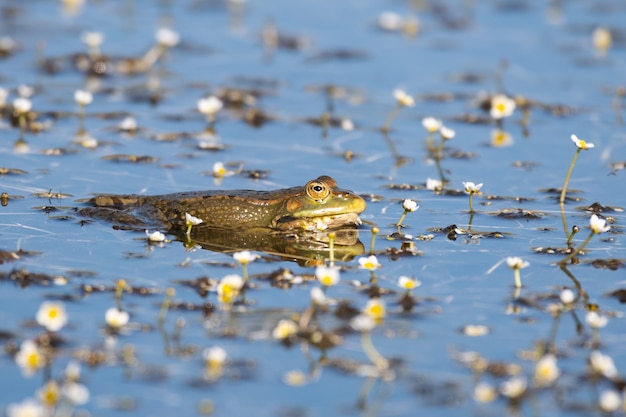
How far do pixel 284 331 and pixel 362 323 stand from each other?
624 millimetres

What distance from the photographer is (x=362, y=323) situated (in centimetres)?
662

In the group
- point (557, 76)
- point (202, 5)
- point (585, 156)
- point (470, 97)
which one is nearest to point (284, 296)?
point (585, 156)

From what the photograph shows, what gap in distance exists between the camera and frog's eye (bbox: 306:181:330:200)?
31.0 ft

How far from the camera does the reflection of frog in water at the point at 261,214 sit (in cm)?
945

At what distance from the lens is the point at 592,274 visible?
854 cm

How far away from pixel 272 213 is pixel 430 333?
2775 mm

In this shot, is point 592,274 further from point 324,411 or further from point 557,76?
point 557,76

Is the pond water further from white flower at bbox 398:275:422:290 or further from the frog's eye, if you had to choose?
the frog's eye

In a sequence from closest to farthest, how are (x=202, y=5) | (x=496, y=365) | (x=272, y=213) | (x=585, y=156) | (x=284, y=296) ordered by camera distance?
(x=496, y=365) < (x=284, y=296) < (x=272, y=213) < (x=585, y=156) < (x=202, y=5)

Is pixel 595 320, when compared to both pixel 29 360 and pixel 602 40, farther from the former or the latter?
pixel 602 40

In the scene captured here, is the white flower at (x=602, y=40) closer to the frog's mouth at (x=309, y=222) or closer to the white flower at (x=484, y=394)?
the frog's mouth at (x=309, y=222)

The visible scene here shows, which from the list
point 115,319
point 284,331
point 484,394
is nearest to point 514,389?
point 484,394

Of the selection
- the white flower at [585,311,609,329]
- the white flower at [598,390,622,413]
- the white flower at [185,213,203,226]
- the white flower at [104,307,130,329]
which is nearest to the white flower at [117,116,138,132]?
the white flower at [185,213,203,226]

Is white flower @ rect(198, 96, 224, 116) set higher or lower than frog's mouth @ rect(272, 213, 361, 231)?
higher
